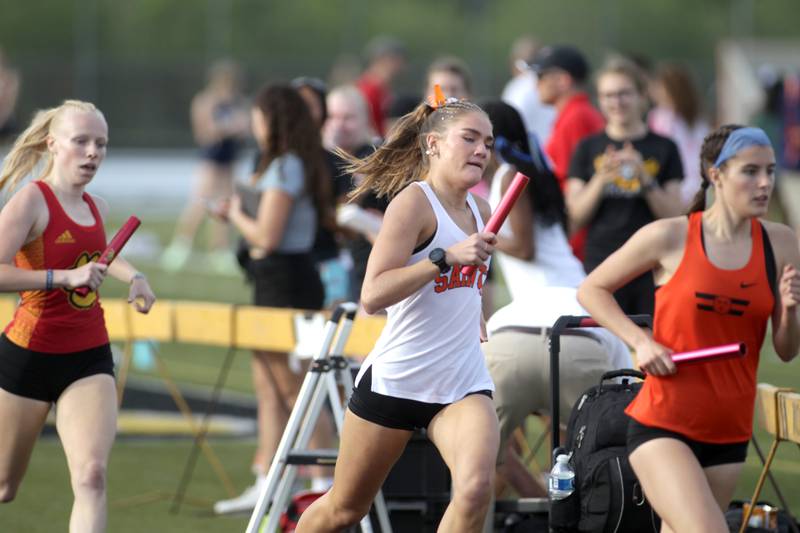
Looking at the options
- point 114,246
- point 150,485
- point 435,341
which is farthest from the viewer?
point 150,485

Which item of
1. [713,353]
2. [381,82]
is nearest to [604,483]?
[713,353]

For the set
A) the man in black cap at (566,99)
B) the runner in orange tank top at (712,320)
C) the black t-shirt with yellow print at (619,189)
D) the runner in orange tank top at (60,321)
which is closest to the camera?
the runner in orange tank top at (712,320)

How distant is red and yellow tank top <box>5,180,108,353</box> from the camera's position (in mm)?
5887

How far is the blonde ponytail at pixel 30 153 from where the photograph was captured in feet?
20.2

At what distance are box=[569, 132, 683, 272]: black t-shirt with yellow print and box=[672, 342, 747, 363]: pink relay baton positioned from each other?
3193 mm

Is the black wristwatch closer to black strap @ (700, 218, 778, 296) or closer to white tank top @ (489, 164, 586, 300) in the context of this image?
black strap @ (700, 218, 778, 296)

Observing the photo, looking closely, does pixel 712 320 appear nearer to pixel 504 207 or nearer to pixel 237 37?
pixel 504 207

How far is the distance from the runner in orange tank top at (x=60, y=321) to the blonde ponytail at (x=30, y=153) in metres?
0.09

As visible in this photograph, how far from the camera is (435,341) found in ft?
17.2

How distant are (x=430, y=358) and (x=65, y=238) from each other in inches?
64.7

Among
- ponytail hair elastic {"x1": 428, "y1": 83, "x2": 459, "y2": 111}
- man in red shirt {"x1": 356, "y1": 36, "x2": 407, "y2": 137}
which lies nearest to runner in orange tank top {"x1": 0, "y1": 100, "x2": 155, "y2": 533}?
ponytail hair elastic {"x1": 428, "y1": 83, "x2": 459, "y2": 111}

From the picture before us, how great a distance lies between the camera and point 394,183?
5684 millimetres

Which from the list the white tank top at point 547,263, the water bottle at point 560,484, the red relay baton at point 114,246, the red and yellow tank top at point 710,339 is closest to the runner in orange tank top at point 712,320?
the red and yellow tank top at point 710,339

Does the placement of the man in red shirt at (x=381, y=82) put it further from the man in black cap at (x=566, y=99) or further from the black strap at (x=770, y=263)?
the black strap at (x=770, y=263)
